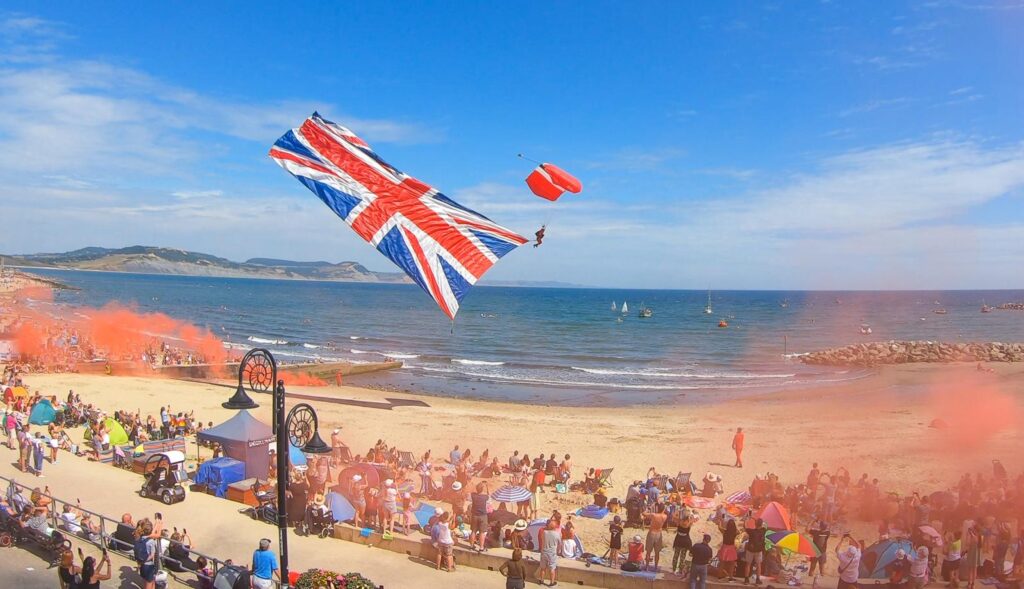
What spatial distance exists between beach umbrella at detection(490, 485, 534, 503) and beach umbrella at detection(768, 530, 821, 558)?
5.02 m

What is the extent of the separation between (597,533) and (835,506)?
4.98 m

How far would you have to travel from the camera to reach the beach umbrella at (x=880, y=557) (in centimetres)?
1062

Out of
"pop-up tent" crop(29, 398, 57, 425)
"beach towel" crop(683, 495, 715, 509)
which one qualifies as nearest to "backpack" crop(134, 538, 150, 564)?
"beach towel" crop(683, 495, 715, 509)

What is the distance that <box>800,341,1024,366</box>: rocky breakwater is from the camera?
54.3 meters

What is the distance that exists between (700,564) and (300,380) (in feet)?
106

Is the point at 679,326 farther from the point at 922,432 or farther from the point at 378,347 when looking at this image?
the point at 922,432

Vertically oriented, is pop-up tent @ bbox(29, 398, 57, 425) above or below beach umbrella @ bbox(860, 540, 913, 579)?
below

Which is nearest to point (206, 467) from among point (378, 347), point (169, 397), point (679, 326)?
point (169, 397)

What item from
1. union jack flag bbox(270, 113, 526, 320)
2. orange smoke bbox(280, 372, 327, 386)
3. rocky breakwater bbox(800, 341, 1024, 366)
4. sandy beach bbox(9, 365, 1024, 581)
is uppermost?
union jack flag bbox(270, 113, 526, 320)

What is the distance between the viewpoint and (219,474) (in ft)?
49.9

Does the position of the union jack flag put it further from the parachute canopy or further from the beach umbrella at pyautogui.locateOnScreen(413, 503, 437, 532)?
the beach umbrella at pyautogui.locateOnScreen(413, 503, 437, 532)

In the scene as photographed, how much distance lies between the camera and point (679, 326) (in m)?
100

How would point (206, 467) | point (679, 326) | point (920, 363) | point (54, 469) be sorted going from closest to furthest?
point (206, 467)
point (54, 469)
point (920, 363)
point (679, 326)

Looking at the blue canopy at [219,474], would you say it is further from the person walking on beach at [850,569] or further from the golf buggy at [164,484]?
the person walking on beach at [850,569]
